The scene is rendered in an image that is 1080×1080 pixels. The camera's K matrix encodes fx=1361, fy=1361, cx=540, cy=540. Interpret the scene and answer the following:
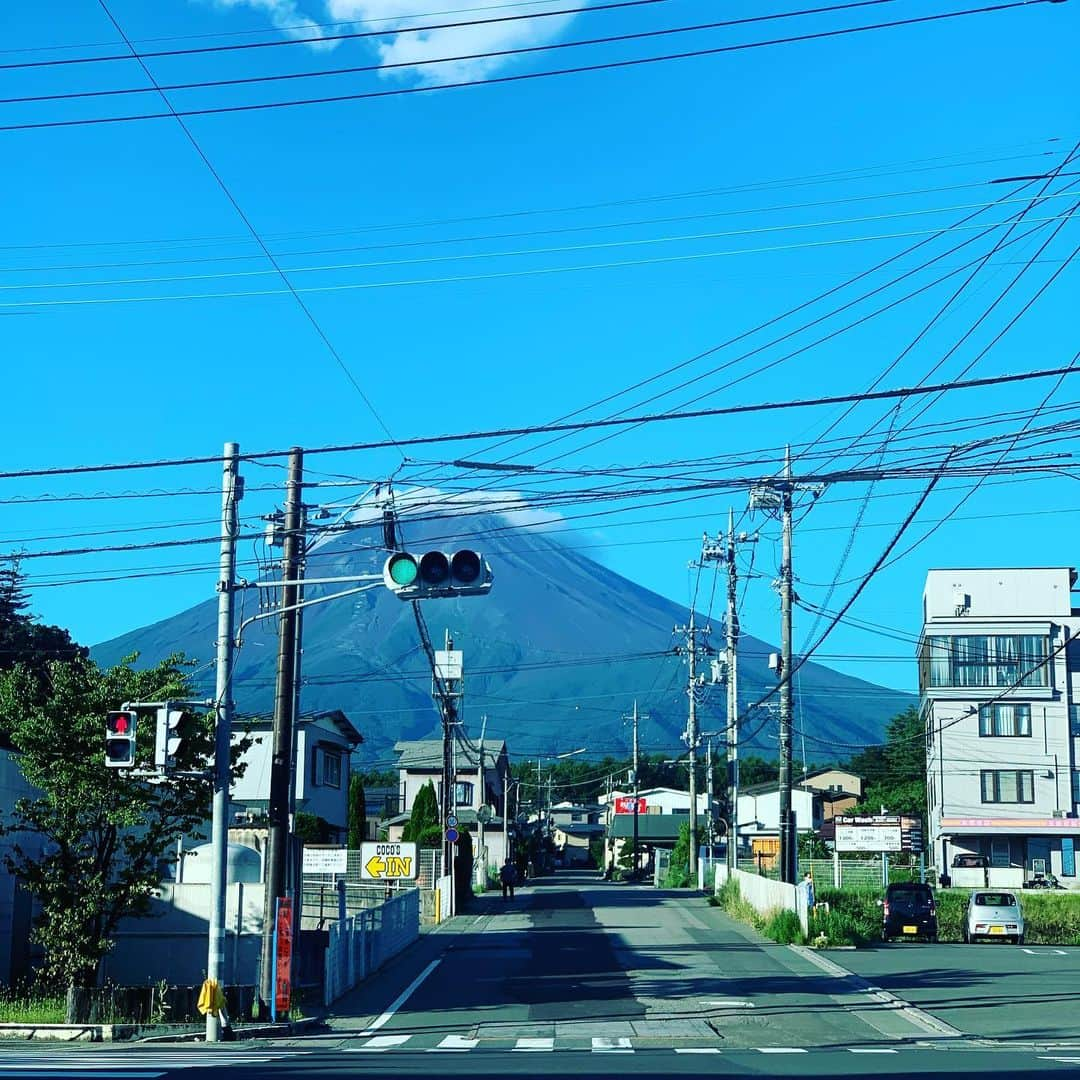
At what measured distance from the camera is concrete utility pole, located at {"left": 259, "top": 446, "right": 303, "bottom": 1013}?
70.3ft

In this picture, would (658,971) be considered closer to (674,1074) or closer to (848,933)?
(848,933)

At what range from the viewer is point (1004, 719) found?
65250 mm

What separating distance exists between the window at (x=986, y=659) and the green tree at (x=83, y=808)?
5085 cm

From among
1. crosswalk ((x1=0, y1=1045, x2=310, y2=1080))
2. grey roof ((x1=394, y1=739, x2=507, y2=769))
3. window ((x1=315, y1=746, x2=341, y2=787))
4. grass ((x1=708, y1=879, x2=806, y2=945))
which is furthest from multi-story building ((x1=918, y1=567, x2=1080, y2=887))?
crosswalk ((x1=0, y1=1045, x2=310, y2=1080))

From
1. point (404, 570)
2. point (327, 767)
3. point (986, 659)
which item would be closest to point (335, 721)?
point (327, 767)

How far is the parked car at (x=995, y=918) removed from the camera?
Result: 40.5 meters

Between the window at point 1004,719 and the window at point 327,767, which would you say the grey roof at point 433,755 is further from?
the window at point 1004,719

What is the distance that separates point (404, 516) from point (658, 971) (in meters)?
11.8

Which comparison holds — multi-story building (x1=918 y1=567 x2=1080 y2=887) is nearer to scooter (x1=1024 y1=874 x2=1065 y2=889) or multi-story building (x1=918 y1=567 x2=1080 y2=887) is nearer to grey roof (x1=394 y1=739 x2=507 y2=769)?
scooter (x1=1024 y1=874 x2=1065 y2=889)

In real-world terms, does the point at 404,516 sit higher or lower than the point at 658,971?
higher

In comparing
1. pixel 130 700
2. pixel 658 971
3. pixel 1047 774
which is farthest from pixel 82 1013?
pixel 1047 774

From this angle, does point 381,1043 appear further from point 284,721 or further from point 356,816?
point 356,816

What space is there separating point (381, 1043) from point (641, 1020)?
4.36 m

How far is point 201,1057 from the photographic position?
666 inches
